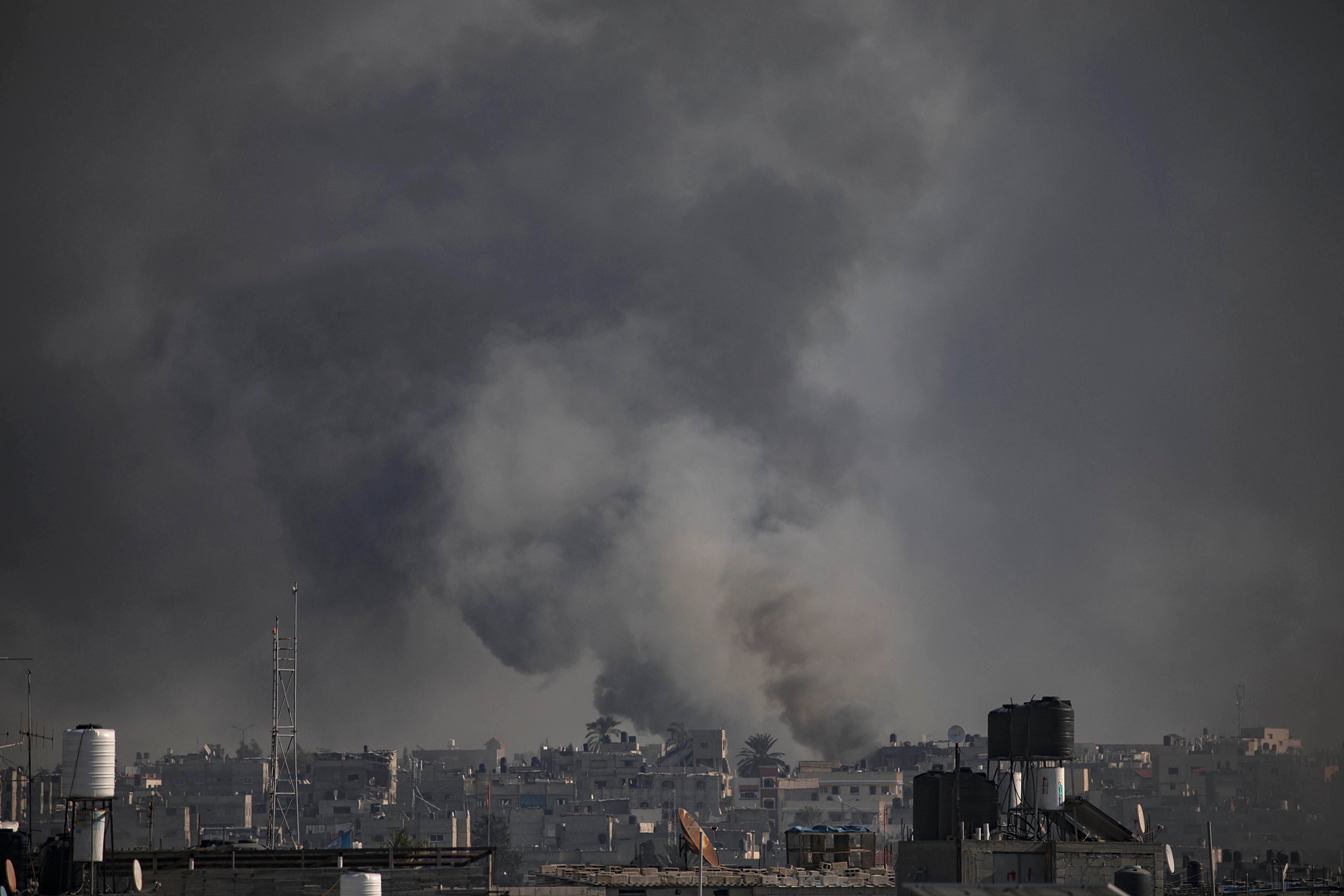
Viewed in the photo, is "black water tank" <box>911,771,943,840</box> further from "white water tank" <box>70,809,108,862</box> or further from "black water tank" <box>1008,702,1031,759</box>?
"white water tank" <box>70,809,108,862</box>

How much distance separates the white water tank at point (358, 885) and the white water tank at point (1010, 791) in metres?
25.8

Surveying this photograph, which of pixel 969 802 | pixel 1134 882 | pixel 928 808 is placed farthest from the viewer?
pixel 928 808

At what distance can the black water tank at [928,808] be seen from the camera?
188 feet

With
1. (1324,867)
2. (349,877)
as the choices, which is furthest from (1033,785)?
(1324,867)

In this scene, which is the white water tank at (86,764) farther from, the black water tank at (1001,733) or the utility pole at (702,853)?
the black water tank at (1001,733)

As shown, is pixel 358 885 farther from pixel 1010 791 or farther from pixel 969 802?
pixel 1010 791

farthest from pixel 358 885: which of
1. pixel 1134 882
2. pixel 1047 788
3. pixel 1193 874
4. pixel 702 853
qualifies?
pixel 1193 874

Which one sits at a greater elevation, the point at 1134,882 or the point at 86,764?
the point at 86,764

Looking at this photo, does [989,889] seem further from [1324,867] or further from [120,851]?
[1324,867]

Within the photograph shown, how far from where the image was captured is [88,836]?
42312mm

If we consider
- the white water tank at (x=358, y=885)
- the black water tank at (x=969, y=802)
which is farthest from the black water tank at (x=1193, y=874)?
the white water tank at (x=358, y=885)

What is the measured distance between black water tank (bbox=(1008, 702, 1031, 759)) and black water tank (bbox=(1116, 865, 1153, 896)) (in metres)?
6.65

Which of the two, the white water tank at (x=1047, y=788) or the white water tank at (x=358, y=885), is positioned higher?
the white water tank at (x=1047, y=788)

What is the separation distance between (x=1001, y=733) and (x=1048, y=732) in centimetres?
359
